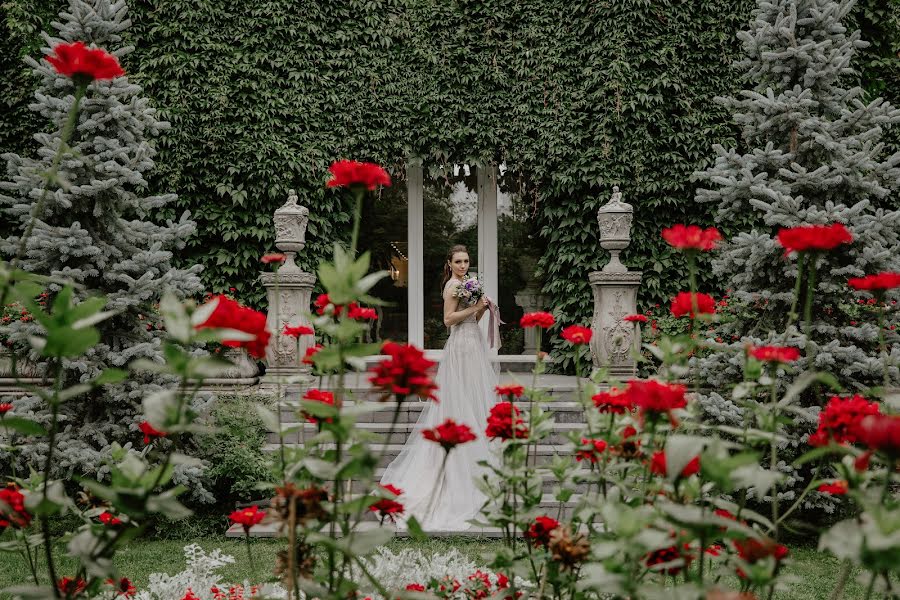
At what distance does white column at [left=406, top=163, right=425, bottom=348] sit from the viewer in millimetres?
9273

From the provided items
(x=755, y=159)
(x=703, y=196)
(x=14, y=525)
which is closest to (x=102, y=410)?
(x=14, y=525)

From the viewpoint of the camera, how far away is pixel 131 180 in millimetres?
5250

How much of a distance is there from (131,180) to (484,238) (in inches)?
200

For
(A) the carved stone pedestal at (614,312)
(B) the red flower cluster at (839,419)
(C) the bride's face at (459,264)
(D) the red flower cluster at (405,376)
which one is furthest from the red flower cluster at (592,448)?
(A) the carved stone pedestal at (614,312)

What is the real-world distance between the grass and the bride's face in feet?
7.50

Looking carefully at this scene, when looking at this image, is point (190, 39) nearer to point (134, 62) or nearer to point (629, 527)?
point (134, 62)

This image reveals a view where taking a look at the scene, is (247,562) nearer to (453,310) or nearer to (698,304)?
(453,310)

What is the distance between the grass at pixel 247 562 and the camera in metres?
3.93

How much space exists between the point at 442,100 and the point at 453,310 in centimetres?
364

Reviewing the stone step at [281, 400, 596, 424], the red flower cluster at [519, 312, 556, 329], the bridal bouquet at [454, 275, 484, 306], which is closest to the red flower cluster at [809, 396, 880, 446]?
the red flower cluster at [519, 312, 556, 329]

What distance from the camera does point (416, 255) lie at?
934 cm

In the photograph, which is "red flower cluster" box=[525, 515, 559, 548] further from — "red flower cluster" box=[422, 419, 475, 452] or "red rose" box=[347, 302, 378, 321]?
"red rose" box=[347, 302, 378, 321]

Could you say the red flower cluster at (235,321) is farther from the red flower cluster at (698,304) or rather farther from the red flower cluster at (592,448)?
the red flower cluster at (698,304)

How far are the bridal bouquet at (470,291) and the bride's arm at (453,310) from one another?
1.8 inches
